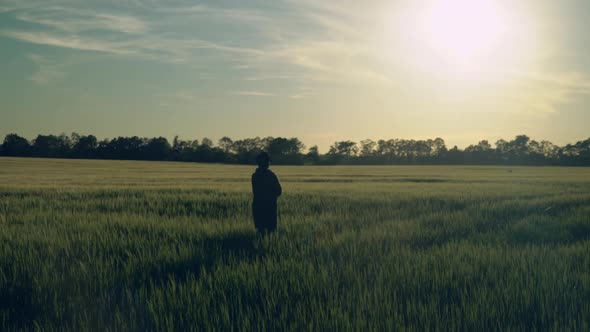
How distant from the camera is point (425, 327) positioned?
3.28m

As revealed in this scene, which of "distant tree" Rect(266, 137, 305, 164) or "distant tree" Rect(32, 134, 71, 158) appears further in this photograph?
"distant tree" Rect(266, 137, 305, 164)

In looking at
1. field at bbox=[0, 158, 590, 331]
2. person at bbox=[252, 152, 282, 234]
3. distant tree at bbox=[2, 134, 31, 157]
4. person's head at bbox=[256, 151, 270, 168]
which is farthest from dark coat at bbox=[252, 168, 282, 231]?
distant tree at bbox=[2, 134, 31, 157]

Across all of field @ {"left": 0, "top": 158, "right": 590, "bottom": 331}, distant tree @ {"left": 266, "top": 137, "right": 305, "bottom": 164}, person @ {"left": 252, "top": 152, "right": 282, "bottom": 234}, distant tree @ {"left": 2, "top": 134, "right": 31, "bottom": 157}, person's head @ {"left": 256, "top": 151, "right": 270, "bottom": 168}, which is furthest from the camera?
distant tree @ {"left": 266, "top": 137, "right": 305, "bottom": 164}

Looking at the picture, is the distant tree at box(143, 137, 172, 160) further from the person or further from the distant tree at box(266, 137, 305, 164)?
the person

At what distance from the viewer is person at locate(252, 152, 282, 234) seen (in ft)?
24.8

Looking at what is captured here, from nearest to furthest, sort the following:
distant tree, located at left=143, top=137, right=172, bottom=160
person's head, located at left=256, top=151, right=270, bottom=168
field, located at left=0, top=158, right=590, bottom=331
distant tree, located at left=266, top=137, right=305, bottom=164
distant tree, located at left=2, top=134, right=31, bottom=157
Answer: field, located at left=0, top=158, right=590, bottom=331 → person's head, located at left=256, top=151, right=270, bottom=168 → distant tree, located at left=2, top=134, right=31, bottom=157 → distant tree, located at left=143, top=137, right=172, bottom=160 → distant tree, located at left=266, top=137, right=305, bottom=164

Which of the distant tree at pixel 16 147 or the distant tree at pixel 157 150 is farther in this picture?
the distant tree at pixel 157 150

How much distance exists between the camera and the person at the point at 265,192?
756 centimetres

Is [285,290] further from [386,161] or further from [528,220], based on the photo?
[386,161]

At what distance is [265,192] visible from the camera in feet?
24.9

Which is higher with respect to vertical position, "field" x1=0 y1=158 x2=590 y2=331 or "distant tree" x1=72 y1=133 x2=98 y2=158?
"distant tree" x1=72 y1=133 x2=98 y2=158

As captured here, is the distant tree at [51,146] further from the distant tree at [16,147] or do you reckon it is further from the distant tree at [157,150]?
the distant tree at [157,150]

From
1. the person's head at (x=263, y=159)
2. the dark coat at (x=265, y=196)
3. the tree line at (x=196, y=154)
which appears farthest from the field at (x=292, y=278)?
the tree line at (x=196, y=154)

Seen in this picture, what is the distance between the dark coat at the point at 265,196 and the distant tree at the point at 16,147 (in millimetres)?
104057
